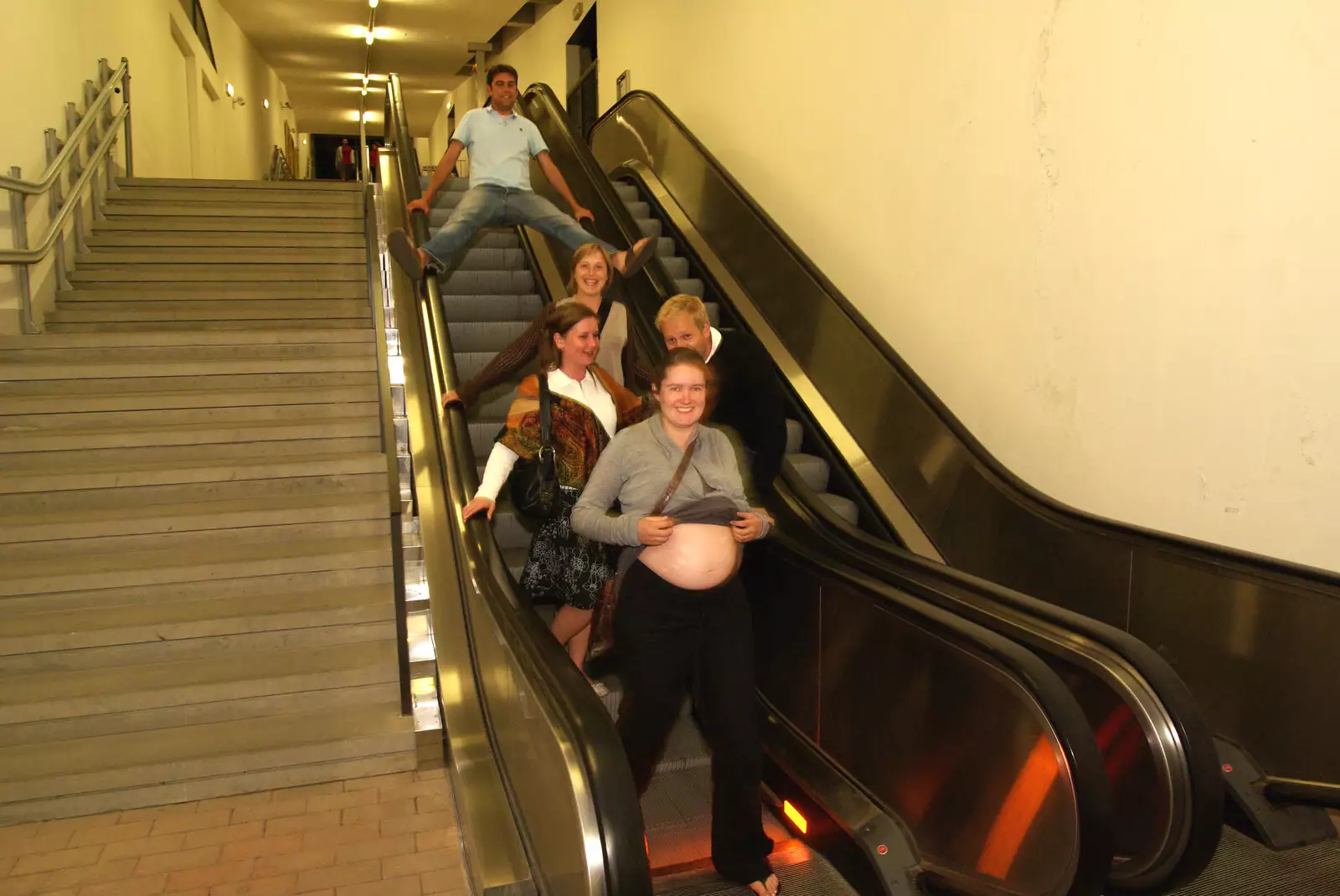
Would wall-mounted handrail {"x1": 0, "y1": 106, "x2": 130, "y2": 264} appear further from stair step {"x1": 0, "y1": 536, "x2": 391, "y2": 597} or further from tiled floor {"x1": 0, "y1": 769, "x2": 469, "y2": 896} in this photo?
tiled floor {"x1": 0, "y1": 769, "x2": 469, "y2": 896}

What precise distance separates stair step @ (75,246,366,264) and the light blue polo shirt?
7.06 feet

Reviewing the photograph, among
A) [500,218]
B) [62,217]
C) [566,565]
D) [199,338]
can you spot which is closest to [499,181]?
[500,218]

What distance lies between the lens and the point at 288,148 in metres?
22.3

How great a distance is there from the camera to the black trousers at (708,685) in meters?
2.57

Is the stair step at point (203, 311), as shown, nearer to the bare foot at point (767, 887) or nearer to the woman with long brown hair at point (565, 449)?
the woman with long brown hair at point (565, 449)

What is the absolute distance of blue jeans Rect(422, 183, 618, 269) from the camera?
5.27 meters

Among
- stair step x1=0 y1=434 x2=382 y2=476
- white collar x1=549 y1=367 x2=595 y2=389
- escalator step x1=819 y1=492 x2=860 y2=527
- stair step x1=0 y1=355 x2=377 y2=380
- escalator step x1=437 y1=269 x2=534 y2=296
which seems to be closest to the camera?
white collar x1=549 y1=367 x2=595 y2=389

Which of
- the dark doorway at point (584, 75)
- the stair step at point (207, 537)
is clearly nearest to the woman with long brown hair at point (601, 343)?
the stair step at point (207, 537)

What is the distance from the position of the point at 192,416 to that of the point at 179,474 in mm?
522

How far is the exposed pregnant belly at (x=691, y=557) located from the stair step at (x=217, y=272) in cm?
531

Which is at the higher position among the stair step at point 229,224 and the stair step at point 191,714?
the stair step at point 229,224

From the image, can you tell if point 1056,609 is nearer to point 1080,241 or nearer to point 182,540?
point 1080,241

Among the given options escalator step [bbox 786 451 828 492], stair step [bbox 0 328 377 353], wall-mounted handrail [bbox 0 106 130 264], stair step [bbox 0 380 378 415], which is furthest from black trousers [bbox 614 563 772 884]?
wall-mounted handrail [bbox 0 106 130 264]

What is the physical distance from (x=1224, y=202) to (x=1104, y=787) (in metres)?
2.19
